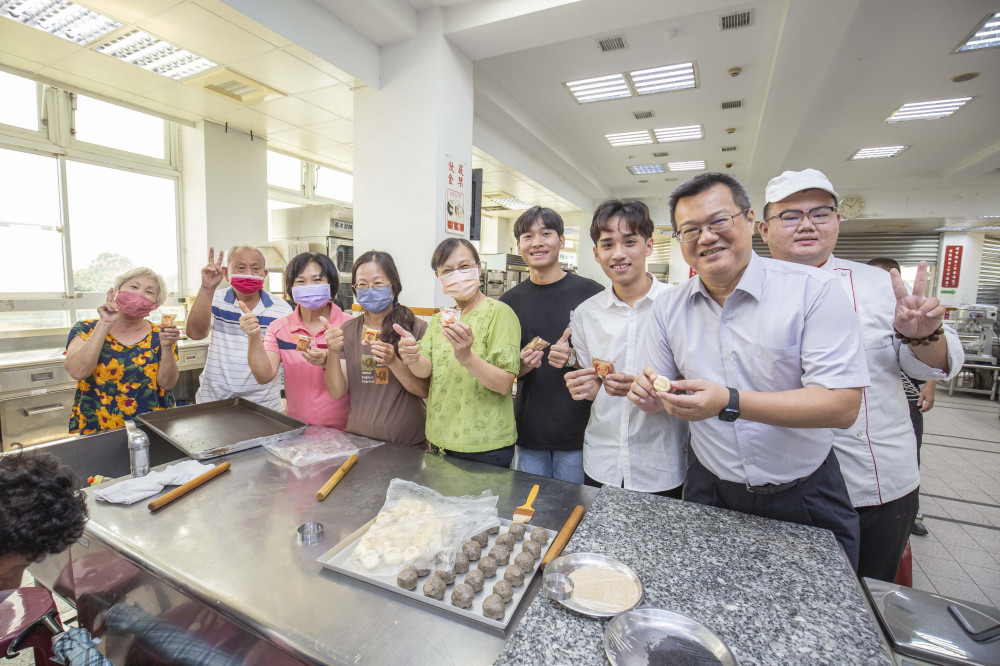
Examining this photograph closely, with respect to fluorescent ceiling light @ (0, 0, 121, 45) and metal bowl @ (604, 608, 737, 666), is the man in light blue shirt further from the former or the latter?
fluorescent ceiling light @ (0, 0, 121, 45)

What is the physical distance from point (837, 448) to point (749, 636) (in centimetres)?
121

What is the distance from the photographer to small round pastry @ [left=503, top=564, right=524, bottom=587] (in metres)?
1.06

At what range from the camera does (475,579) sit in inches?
42.0

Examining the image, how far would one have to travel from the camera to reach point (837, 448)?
5.57 ft

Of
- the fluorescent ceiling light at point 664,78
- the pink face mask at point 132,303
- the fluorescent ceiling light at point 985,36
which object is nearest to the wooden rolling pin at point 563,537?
the pink face mask at point 132,303

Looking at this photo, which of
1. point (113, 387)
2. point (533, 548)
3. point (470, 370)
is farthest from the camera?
point (113, 387)

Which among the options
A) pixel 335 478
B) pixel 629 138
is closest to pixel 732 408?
pixel 335 478

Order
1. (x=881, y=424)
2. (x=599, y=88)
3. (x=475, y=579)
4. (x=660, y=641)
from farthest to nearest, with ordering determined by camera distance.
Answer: (x=599, y=88) → (x=881, y=424) → (x=475, y=579) → (x=660, y=641)

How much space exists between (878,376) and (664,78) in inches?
193

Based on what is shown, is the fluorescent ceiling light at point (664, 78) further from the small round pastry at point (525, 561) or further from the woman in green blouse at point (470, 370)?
the small round pastry at point (525, 561)

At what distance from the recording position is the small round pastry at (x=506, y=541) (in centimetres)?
120

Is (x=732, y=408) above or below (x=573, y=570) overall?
above

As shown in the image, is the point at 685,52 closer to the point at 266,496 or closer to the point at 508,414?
the point at 508,414

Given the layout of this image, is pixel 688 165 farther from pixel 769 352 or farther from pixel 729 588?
pixel 729 588
